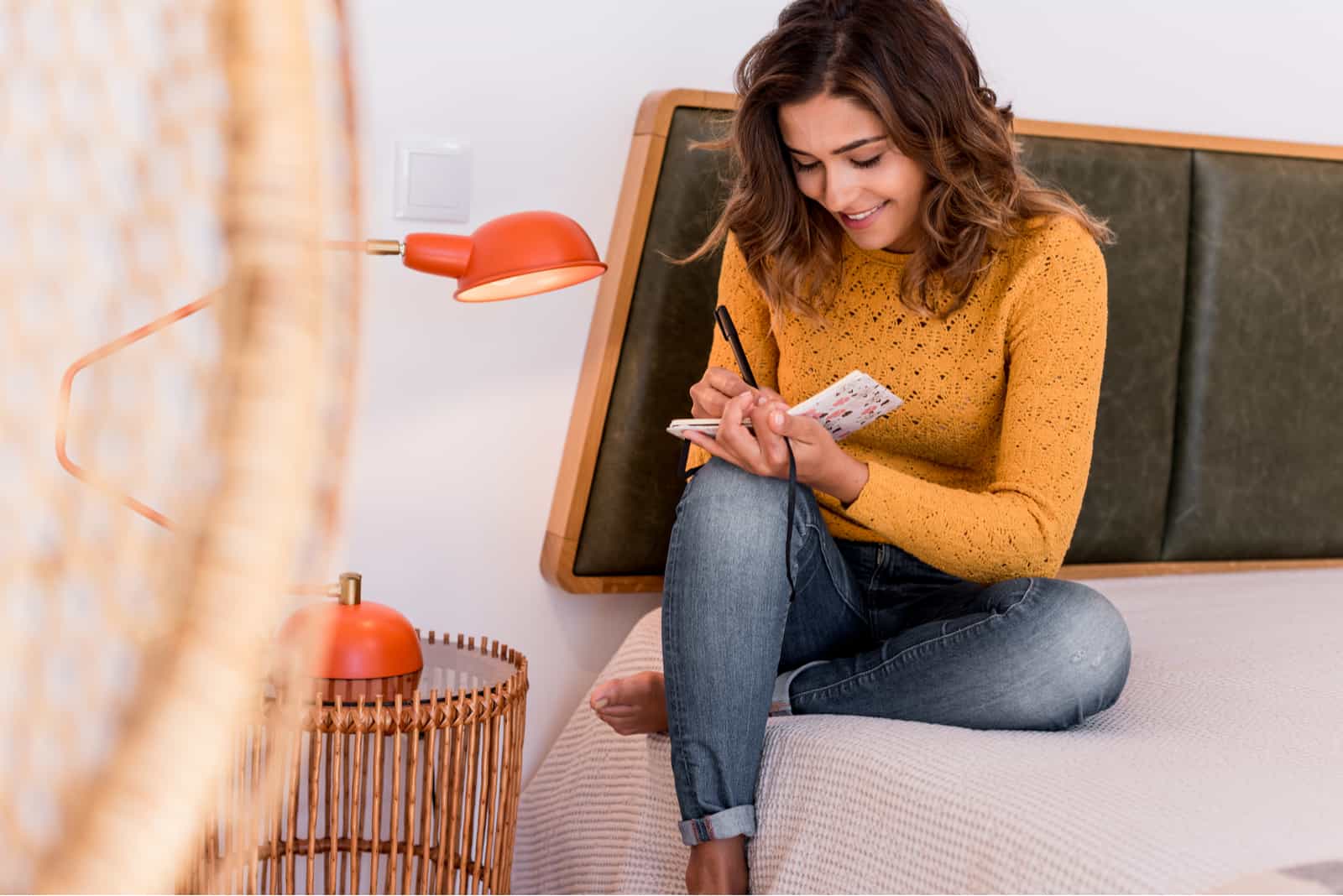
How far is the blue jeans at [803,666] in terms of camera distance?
42.0 inches

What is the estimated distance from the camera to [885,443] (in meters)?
1.31

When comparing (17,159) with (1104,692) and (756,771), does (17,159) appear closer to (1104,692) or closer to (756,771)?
(756,771)

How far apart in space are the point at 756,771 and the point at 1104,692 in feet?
1.04

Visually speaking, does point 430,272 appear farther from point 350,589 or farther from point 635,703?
point 635,703

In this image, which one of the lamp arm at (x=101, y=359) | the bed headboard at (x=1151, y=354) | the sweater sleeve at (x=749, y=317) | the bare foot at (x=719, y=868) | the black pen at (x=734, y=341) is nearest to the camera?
the lamp arm at (x=101, y=359)

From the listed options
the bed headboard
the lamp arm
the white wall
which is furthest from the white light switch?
the lamp arm

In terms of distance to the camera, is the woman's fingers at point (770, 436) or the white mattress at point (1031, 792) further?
the woman's fingers at point (770, 436)

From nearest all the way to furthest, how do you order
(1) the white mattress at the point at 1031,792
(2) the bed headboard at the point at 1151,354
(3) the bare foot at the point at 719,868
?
(1) the white mattress at the point at 1031,792, (3) the bare foot at the point at 719,868, (2) the bed headboard at the point at 1151,354

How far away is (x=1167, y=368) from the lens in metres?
1.81

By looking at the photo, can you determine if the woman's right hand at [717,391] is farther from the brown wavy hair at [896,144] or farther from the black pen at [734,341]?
the brown wavy hair at [896,144]

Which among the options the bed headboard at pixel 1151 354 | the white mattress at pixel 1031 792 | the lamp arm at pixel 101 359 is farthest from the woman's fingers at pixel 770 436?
the lamp arm at pixel 101 359

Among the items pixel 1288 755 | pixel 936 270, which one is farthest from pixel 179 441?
pixel 936 270

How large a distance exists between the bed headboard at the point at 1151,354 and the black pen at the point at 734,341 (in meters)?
0.26

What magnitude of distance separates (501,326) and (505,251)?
37cm
